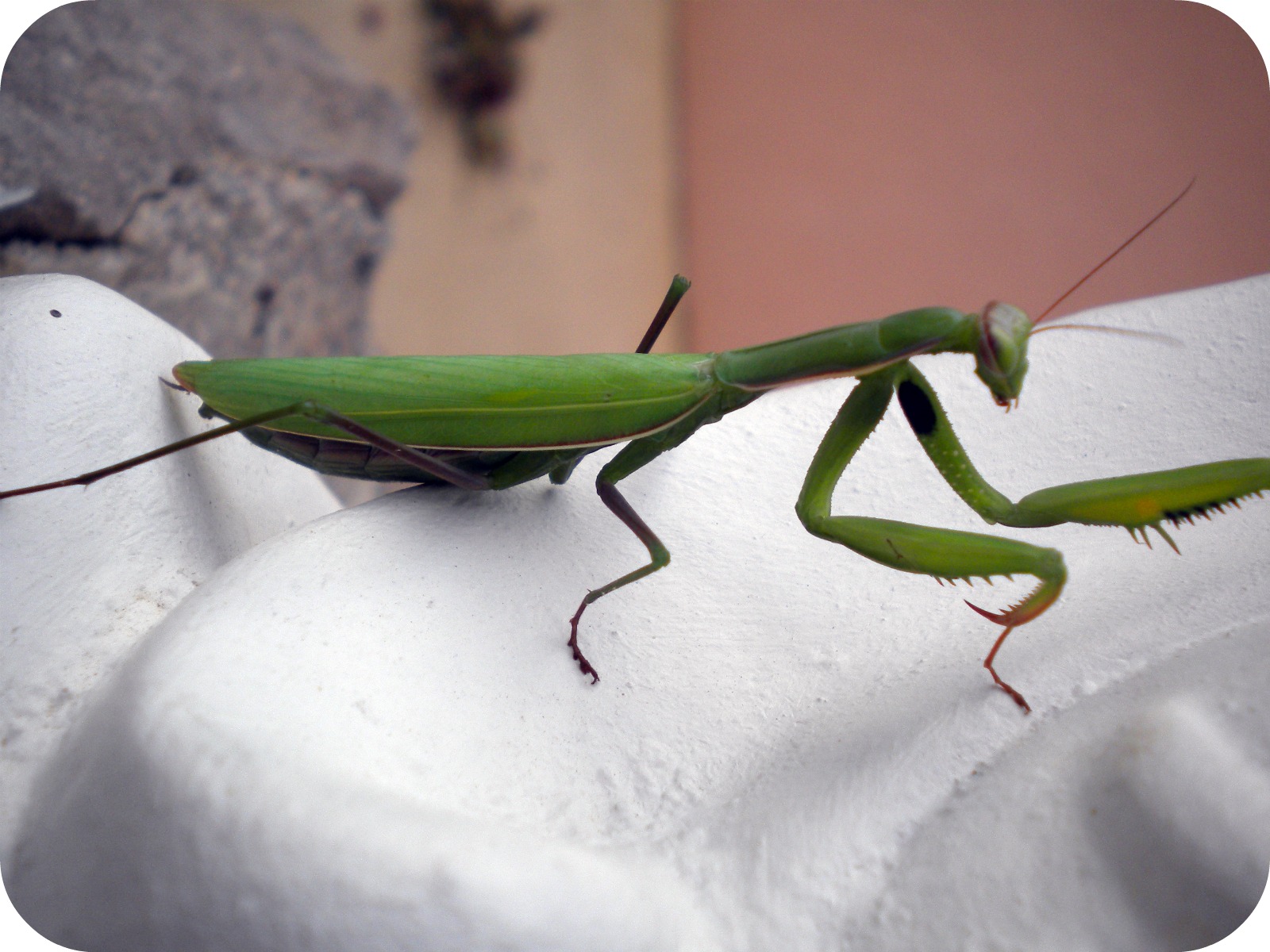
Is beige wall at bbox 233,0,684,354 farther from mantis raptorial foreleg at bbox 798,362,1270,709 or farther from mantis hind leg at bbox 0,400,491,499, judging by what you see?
mantis raptorial foreleg at bbox 798,362,1270,709

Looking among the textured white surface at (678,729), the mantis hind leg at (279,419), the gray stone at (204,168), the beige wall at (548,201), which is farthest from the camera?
the beige wall at (548,201)

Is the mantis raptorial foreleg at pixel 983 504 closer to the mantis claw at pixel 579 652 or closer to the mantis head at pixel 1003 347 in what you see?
the mantis head at pixel 1003 347

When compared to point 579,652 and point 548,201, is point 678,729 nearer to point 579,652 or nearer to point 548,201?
point 579,652

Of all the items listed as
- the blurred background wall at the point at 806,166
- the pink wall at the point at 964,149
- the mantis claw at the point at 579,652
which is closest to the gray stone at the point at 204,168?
the blurred background wall at the point at 806,166

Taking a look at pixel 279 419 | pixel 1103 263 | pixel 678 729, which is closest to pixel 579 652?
pixel 678 729

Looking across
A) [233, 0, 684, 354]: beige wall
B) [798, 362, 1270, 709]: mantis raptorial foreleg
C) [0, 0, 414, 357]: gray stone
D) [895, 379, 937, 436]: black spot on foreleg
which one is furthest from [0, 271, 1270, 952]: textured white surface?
[233, 0, 684, 354]: beige wall

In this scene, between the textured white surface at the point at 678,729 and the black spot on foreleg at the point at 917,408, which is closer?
the textured white surface at the point at 678,729

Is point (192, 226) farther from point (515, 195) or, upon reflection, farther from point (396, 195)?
point (515, 195)
